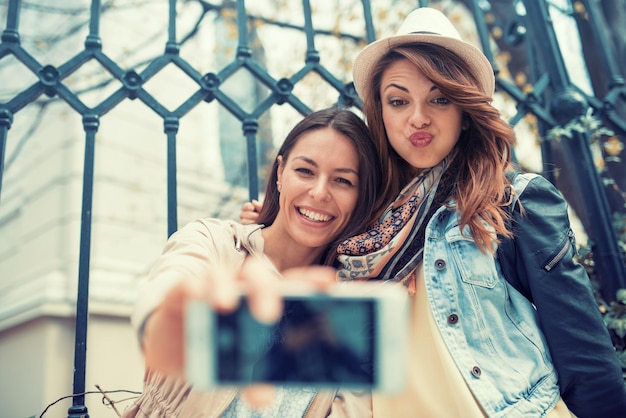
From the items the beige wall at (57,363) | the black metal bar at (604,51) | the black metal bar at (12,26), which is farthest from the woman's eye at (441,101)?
the beige wall at (57,363)

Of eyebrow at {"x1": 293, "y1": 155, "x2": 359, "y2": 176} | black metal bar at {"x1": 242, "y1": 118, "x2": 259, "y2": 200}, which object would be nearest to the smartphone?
eyebrow at {"x1": 293, "y1": 155, "x2": 359, "y2": 176}

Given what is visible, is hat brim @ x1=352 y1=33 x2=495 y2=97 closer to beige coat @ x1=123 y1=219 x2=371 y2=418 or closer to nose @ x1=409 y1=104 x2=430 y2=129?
nose @ x1=409 y1=104 x2=430 y2=129

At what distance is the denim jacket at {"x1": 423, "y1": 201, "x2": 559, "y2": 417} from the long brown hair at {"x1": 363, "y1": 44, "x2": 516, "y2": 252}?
9 cm

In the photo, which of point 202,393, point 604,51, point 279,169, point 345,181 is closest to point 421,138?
point 345,181

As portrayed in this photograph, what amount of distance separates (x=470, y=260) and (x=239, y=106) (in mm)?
1262

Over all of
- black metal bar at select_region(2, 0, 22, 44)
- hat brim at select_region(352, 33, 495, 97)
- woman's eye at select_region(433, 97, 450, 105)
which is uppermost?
black metal bar at select_region(2, 0, 22, 44)

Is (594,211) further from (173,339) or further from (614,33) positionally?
(173,339)

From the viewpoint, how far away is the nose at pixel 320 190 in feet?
6.75

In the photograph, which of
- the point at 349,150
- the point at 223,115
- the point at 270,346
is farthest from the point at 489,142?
the point at 223,115

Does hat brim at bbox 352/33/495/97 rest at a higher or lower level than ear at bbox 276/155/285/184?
higher

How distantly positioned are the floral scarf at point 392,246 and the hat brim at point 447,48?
403mm

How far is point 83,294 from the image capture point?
202 cm

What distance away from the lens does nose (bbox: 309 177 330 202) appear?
2057 mm

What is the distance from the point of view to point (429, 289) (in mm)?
1862
